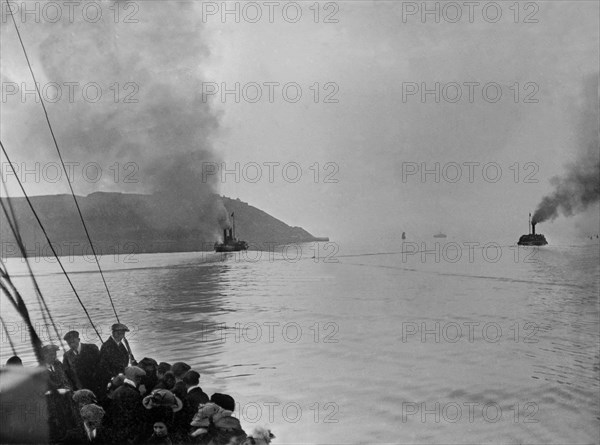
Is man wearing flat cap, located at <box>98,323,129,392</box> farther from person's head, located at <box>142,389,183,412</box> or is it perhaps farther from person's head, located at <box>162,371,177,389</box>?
person's head, located at <box>142,389,183,412</box>

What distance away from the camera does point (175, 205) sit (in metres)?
51.7

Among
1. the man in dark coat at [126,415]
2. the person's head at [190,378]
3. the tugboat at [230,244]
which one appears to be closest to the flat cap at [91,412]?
the man in dark coat at [126,415]

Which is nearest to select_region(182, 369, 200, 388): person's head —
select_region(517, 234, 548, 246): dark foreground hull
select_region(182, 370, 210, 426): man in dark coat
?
select_region(182, 370, 210, 426): man in dark coat

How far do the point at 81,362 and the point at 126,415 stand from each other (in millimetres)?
705

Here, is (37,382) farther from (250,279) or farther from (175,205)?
(175,205)

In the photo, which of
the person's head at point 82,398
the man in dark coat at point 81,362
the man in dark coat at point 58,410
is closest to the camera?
the man in dark coat at point 58,410

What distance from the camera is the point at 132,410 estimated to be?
3.45 meters

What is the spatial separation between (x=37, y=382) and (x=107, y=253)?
65.1m

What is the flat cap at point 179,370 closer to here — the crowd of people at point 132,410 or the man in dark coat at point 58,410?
the crowd of people at point 132,410

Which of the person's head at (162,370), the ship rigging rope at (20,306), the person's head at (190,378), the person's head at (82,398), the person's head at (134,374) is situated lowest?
the person's head at (190,378)

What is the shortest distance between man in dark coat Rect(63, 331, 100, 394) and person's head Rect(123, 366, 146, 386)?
0.38m

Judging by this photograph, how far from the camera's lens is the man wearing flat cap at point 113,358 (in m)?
3.99

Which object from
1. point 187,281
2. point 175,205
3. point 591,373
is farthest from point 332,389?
point 175,205

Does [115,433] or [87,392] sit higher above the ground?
[87,392]
